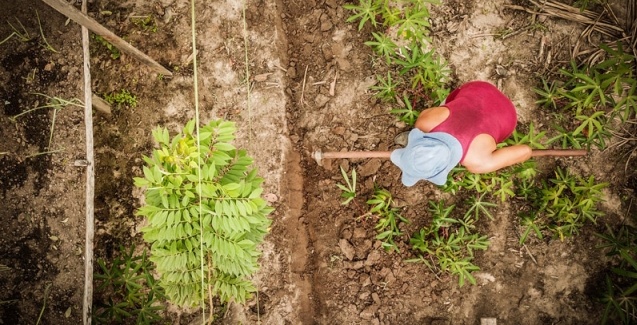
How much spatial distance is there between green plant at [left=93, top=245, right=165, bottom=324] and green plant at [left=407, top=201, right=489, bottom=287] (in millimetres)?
2142

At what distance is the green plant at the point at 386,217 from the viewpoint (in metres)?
3.41

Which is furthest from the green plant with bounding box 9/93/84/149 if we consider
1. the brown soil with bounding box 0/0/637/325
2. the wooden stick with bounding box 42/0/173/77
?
the wooden stick with bounding box 42/0/173/77

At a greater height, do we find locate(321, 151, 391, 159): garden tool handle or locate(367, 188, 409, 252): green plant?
locate(321, 151, 391, 159): garden tool handle

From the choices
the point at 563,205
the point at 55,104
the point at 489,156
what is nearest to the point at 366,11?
the point at 489,156

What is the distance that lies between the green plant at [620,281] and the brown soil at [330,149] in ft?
0.41

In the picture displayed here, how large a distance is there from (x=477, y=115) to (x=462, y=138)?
0.21m

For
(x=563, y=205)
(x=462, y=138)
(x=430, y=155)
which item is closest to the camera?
(x=430, y=155)

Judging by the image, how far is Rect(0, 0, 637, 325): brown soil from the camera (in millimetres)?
3463

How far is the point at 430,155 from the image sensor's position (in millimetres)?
2312

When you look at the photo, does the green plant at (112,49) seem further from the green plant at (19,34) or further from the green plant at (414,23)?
the green plant at (414,23)

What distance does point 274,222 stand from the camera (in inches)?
137

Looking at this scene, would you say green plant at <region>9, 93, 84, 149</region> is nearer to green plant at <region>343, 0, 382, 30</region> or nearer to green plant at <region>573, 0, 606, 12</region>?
green plant at <region>343, 0, 382, 30</region>

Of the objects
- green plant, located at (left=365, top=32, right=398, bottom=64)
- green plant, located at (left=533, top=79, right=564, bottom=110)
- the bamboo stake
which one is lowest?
the bamboo stake

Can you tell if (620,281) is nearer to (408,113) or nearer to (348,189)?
(408,113)
